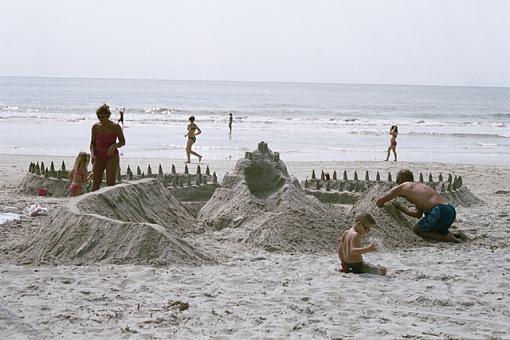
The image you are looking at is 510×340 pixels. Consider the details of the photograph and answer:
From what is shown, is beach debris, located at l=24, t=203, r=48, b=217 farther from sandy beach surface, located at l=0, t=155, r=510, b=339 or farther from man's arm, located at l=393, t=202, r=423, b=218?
man's arm, located at l=393, t=202, r=423, b=218

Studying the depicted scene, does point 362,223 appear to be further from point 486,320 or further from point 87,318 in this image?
point 87,318

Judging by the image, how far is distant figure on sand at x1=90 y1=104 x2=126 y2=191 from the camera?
33.0 ft

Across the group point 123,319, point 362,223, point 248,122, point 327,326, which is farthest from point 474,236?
point 248,122

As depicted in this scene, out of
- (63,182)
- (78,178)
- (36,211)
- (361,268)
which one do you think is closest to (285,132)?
(63,182)

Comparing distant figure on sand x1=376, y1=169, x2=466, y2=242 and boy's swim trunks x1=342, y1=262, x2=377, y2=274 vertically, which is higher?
distant figure on sand x1=376, y1=169, x2=466, y2=242

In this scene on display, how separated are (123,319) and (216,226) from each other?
476cm

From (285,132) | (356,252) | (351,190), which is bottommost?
(351,190)

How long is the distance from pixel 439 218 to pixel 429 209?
18cm

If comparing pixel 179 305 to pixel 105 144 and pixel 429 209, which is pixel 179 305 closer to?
pixel 429 209

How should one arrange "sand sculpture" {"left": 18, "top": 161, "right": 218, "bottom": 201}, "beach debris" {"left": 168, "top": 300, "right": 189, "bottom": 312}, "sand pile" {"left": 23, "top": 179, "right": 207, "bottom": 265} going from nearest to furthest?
"beach debris" {"left": 168, "top": 300, "right": 189, "bottom": 312} < "sand pile" {"left": 23, "top": 179, "right": 207, "bottom": 265} < "sand sculpture" {"left": 18, "top": 161, "right": 218, "bottom": 201}

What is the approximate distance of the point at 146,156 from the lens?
23516mm

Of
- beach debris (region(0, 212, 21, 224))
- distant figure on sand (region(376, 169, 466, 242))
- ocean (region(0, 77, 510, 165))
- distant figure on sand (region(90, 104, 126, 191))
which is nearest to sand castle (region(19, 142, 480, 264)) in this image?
distant figure on sand (region(376, 169, 466, 242))

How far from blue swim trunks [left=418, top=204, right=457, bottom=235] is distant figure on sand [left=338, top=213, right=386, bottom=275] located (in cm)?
225

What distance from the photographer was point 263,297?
634cm
